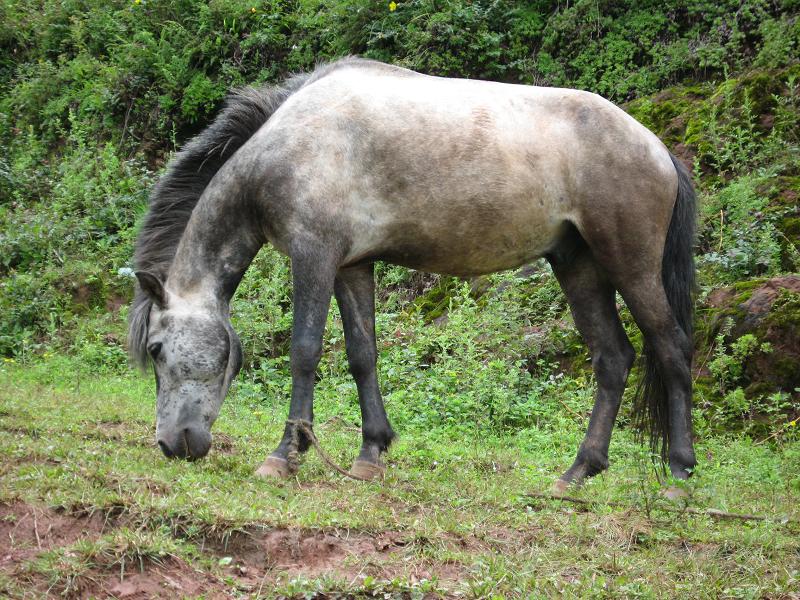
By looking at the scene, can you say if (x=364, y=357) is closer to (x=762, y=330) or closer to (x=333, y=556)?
(x=333, y=556)

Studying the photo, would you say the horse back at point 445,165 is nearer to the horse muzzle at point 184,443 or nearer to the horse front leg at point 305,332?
the horse front leg at point 305,332

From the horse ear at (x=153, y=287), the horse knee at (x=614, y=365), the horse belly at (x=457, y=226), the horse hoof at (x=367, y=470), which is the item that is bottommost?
the horse hoof at (x=367, y=470)

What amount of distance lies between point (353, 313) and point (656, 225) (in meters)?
1.99

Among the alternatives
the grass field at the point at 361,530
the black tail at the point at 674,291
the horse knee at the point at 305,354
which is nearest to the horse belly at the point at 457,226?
the horse knee at the point at 305,354

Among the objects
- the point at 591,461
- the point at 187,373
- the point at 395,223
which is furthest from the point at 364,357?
the point at 591,461

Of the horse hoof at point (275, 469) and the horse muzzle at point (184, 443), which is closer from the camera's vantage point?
the horse hoof at point (275, 469)

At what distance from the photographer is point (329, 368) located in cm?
925

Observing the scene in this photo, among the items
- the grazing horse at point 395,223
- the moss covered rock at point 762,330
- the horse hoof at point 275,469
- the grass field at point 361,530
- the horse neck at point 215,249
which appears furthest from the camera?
the moss covered rock at point 762,330

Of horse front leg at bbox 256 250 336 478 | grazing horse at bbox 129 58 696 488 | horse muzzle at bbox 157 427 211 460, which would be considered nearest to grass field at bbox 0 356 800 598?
horse muzzle at bbox 157 427 211 460

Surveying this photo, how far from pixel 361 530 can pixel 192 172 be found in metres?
2.88

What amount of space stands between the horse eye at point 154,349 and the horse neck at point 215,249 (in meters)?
0.35

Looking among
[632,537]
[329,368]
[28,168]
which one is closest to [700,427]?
[632,537]

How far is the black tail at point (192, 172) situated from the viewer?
5555 mm

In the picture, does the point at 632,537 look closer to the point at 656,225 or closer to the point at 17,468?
the point at 656,225
